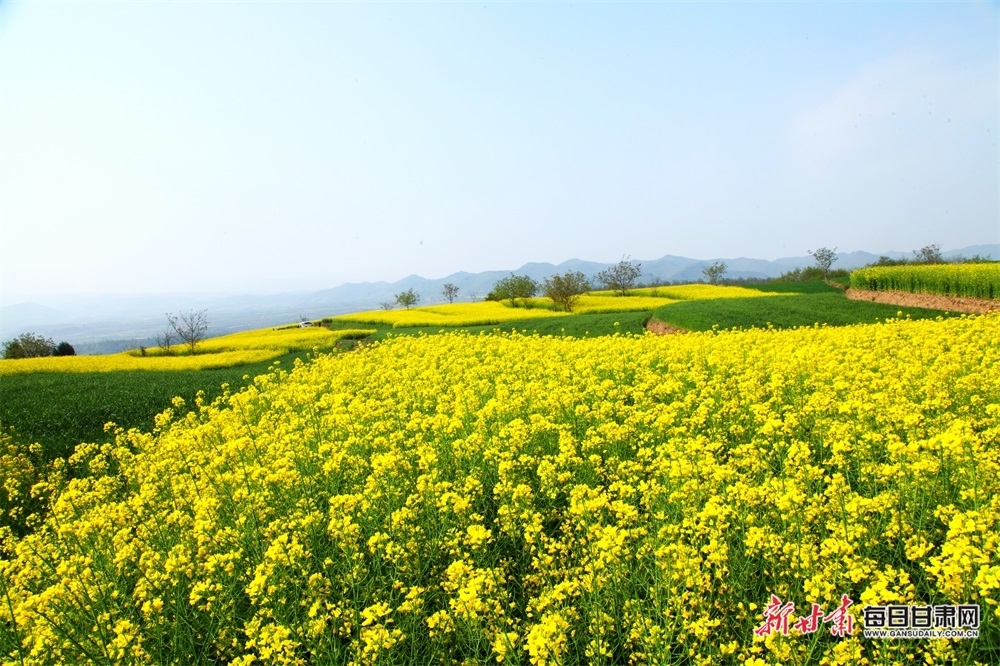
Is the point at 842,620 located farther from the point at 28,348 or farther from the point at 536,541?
the point at 28,348

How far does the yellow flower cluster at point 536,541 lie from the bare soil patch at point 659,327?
19.4 metres

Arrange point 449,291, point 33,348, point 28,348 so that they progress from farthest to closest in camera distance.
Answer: point 449,291 < point 33,348 < point 28,348

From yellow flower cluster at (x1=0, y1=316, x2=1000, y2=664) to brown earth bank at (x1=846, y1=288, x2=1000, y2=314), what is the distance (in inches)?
1246

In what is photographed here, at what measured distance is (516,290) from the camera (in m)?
57.9

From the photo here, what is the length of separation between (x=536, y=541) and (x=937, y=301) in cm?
4113

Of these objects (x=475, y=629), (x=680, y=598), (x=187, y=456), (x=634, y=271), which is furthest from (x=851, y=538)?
(x=634, y=271)

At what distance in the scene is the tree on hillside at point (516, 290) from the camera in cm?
5519

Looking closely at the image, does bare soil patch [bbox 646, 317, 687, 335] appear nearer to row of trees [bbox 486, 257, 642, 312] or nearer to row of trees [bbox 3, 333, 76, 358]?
row of trees [bbox 486, 257, 642, 312]

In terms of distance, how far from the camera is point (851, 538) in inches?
151

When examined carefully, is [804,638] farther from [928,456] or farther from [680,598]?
[928,456]

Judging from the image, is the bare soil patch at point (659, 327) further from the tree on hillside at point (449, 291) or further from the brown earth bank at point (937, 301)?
the tree on hillside at point (449, 291)

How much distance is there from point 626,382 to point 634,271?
7475 centimetres

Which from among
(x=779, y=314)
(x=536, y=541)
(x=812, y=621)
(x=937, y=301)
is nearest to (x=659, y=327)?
(x=779, y=314)

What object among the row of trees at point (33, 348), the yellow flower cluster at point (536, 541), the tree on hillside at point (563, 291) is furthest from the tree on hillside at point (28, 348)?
the yellow flower cluster at point (536, 541)
